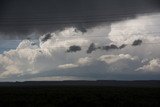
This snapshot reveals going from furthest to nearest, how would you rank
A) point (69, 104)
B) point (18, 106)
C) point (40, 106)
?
point (69, 104) < point (18, 106) < point (40, 106)

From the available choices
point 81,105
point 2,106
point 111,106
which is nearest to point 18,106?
point 2,106

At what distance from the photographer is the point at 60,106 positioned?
61594 mm

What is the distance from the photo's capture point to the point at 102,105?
6241 centimetres

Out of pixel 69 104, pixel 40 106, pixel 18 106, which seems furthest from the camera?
pixel 69 104

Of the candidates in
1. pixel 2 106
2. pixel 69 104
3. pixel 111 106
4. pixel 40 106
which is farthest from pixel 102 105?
pixel 2 106

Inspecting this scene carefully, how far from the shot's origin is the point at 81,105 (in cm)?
6350

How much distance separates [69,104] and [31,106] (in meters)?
9.39

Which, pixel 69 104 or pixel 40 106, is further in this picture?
pixel 69 104

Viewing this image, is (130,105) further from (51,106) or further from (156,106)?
(51,106)

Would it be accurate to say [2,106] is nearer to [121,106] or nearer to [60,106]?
[60,106]

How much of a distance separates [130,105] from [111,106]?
11.8 ft

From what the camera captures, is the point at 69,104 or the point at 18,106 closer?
the point at 18,106

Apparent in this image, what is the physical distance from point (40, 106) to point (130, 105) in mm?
16710

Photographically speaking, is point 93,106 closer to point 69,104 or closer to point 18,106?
point 69,104
